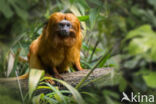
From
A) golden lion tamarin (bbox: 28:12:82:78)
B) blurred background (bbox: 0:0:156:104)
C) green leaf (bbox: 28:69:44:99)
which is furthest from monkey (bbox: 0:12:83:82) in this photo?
green leaf (bbox: 28:69:44:99)

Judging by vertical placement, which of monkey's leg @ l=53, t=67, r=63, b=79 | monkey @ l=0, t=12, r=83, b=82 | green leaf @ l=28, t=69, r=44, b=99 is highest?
monkey @ l=0, t=12, r=83, b=82

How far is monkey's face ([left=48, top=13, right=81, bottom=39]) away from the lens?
2.47 m

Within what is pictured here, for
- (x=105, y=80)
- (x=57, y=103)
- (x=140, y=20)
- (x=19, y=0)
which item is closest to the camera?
(x=57, y=103)

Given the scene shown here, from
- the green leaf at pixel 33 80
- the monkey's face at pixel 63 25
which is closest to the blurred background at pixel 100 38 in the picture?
the monkey's face at pixel 63 25

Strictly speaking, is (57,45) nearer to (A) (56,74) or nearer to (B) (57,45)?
(B) (57,45)

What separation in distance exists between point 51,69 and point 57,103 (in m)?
0.76

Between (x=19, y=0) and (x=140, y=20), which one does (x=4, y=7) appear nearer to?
(x=19, y=0)

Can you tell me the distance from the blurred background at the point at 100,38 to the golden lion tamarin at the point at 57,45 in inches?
6.6

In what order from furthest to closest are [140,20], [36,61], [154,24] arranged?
[140,20] < [154,24] < [36,61]

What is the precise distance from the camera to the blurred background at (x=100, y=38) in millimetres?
1704

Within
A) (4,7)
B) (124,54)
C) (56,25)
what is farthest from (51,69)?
(124,54)

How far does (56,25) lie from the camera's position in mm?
2510

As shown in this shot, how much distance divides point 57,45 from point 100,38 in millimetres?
1248

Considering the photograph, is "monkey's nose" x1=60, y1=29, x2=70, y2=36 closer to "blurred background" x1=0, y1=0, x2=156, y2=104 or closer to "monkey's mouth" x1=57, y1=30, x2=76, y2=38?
"monkey's mouth" x1=57, y1=30, x2=76, y2=38
